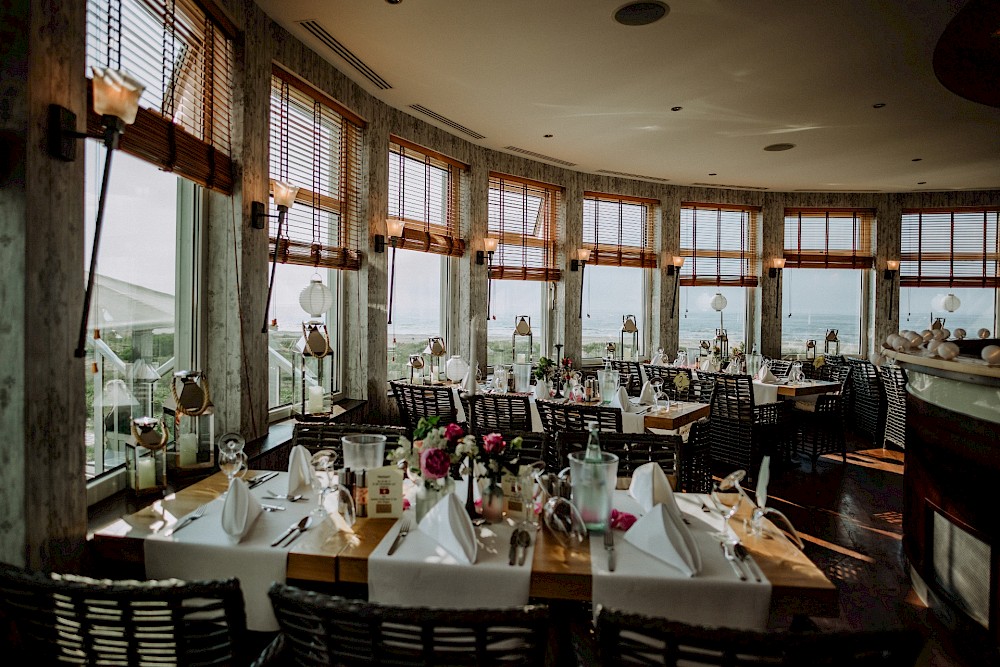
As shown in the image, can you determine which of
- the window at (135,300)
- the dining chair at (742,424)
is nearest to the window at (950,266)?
the dining chair at (742,424)

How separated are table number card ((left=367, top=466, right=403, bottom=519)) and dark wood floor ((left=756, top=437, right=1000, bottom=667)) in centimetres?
156

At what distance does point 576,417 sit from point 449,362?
2262 mm

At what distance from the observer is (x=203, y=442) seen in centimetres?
322

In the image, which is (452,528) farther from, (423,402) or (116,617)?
(423,402)

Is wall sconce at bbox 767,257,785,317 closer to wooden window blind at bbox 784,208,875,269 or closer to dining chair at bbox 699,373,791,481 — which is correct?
wooden window blind at bbox 784,208,875,269

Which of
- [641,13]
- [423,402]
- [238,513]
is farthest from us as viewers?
[423,402]

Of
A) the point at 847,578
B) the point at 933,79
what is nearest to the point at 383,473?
the point at 847,578

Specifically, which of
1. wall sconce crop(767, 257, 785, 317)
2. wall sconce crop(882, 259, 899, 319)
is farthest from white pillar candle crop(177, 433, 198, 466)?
wall sconce crop(882, 259, 899, 319)

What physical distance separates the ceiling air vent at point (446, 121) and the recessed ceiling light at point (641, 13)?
2445 mm

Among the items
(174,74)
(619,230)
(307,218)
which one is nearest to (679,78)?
(307,218)

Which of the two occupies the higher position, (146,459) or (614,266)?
(614,266)

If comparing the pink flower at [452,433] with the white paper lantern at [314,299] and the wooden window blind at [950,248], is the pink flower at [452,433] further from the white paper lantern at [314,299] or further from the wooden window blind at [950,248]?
the wooden window blind at [950,248]

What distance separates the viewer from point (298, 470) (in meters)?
2.59

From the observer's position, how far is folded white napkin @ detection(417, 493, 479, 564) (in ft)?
6.22
